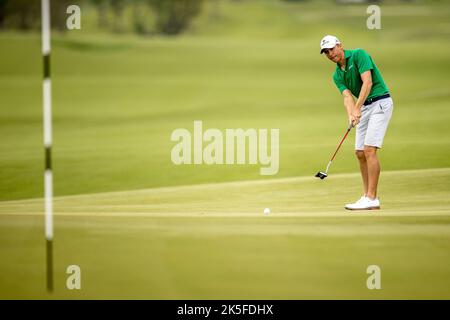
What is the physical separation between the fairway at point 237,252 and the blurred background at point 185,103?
317 inches

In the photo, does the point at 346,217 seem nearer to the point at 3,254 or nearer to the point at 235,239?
the point at 235,239

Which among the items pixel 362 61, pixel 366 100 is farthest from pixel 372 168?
pixel 362 61

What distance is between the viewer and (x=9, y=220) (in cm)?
769

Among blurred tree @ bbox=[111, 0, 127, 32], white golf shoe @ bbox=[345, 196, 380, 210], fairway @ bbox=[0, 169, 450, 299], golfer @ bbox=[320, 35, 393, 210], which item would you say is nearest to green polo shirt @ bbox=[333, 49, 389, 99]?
golfer @ bbox=[320, 35, 393, 210]

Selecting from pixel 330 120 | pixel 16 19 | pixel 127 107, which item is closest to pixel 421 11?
pixel 16 19

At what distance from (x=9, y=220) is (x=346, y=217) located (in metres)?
3.23

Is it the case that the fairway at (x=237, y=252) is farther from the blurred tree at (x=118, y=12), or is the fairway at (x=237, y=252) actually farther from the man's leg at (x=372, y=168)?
the blurred tree at (x=118, y=12)

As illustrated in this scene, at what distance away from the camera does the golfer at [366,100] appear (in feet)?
28.1

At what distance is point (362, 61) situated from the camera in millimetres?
8578

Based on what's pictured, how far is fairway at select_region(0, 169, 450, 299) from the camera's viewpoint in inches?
212

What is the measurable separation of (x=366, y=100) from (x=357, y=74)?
35cm

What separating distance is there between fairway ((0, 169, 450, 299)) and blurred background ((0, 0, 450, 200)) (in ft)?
26.4

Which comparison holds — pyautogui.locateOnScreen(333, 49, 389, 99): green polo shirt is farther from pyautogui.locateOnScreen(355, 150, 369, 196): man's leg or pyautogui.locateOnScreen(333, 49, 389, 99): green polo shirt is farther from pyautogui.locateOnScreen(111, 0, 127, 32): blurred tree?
pyautogui.locateOnScreen(111, 0, 127, 32): blurred tree

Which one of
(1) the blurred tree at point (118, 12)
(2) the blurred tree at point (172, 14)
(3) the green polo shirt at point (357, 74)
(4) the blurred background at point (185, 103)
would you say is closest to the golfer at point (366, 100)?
(3) the green polo shirt at point (357, 74)
